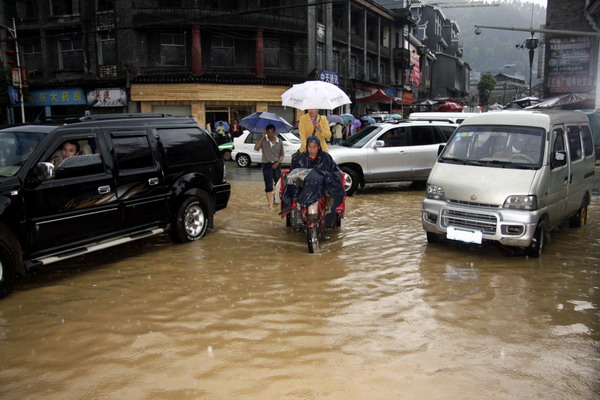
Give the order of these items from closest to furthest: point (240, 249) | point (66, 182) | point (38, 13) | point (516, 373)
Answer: point (516, 373)
point (66, 182)
point (240, 249)
point (38, 13)

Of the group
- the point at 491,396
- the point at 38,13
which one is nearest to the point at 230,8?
the point at 38,13

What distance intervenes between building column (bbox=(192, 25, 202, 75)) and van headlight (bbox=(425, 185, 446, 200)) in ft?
75.5

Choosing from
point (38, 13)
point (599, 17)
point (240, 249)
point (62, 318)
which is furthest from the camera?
point (599, 17)

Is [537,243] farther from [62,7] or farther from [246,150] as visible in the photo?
[62,7]

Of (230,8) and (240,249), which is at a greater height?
(230,8)

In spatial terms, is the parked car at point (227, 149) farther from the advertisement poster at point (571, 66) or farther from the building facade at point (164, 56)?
the advertisement poster at point (571, 66)

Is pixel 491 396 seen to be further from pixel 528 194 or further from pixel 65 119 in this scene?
pixel 65 119

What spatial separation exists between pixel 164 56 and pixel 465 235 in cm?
2538

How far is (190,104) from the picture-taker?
28516mm

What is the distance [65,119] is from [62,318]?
303 cm

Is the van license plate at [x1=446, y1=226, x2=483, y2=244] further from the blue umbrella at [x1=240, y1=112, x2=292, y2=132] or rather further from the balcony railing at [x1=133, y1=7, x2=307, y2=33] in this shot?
the balcony railing at [x1=133, y1=7, x2=307, y2=33]

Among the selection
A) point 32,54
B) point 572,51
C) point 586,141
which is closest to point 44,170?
point 586,141

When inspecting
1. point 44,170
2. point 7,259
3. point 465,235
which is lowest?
point 465,235

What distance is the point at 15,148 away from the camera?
5.93 meters
